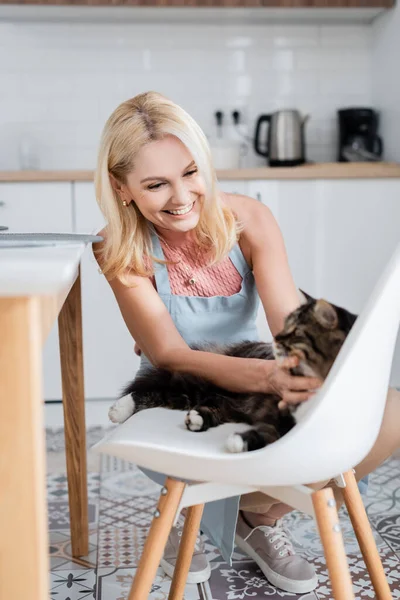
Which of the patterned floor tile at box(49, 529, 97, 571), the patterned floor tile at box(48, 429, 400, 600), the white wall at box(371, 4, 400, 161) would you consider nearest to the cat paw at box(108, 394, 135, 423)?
the patterned floor tile at box(48, 429, 400, 600)

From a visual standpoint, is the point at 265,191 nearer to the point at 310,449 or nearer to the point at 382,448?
the point at 382,448

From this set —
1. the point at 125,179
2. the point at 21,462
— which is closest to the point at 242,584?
the point at 125,179

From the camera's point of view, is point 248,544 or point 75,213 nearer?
point 248,544

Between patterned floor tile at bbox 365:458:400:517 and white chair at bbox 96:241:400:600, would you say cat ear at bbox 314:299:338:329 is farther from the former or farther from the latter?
patterned floor tile at bbox 365:458:400:517

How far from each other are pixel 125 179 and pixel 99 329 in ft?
5.34

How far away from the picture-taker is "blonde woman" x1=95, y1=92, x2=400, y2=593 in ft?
5.12

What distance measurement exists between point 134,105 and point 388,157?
2.26 metres

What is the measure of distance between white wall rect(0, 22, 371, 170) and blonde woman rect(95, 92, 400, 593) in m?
1.96

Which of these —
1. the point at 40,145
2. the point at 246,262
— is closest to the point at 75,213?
the point at 40,145

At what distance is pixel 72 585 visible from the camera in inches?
71.6

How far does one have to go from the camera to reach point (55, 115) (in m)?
3.70

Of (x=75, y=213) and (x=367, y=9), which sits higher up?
(x=367, y=9)

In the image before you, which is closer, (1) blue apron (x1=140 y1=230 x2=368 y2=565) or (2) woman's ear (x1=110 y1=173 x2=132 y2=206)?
(2) woman's ear (x1=110 y1=173 x2=132 y2=206)

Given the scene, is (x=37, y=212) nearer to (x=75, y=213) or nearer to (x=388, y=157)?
(x=75, y=213)
